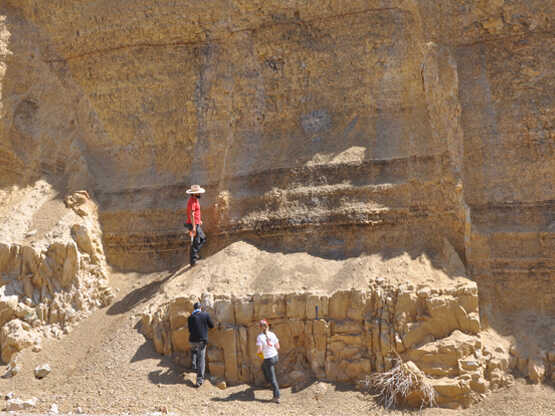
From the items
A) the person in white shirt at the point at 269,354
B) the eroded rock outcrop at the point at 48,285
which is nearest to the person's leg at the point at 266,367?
the person in white shirt at the point at 269,354

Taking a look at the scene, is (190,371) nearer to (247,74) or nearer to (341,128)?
(341,128)

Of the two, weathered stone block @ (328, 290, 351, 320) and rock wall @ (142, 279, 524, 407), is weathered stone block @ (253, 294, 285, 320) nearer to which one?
rock wall @ (142, 279, 524, 407)

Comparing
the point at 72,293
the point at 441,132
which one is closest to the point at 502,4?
the point at 441,132

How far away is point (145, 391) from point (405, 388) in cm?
372

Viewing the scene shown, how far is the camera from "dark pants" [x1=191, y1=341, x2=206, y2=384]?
9297 mm

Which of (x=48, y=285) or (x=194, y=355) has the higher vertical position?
(x=48, y=285)

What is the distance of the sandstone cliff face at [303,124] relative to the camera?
10758 mm

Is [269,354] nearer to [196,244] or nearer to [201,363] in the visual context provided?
[201,363]

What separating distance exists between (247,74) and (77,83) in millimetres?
3834

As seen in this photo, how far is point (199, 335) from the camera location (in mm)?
9344

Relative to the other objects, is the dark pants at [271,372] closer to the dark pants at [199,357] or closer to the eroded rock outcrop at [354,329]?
the eroded rock outcrop at [354,329]

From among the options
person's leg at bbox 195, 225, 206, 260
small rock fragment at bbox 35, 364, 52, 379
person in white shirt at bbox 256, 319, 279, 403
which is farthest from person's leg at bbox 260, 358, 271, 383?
small rock fragment at bbox 35, 364, 52, 379

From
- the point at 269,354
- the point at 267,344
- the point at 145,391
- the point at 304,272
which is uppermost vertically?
the point at 304,272

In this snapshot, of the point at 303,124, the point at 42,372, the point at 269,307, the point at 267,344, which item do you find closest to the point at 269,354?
the point at 267,344
